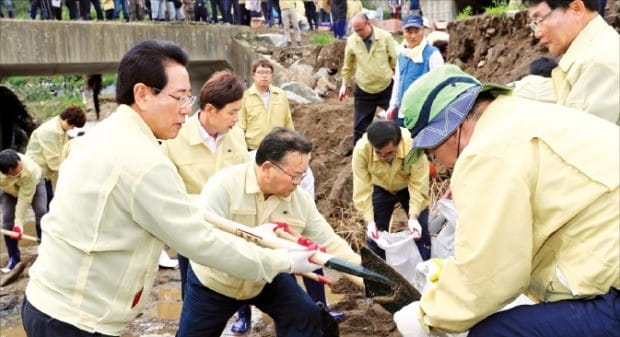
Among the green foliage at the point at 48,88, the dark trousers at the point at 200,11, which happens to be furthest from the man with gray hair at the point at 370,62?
the green foliage at the point at 48,88

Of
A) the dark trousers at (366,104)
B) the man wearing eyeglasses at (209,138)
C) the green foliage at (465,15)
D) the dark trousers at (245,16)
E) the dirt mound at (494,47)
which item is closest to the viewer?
the man wearing eyeglasses at (209,138)

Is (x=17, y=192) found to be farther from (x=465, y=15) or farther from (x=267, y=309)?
(x=465, y=15)

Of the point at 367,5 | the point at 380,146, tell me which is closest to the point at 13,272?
the point at 380,146

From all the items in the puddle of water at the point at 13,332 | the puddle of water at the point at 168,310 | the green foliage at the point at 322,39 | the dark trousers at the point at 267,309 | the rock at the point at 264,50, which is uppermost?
the green foliage at the point at 322,39

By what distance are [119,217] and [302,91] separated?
9421 millimetres

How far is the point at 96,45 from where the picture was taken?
11070 mm

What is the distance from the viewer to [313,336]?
3395 millimetres

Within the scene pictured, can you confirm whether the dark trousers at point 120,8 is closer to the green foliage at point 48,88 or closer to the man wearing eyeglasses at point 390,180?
the man wearing eyeglasses at point 390,180

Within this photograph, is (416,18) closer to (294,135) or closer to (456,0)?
(294,135)

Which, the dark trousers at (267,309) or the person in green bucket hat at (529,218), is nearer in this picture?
the person in green bucket hat at (529,218)

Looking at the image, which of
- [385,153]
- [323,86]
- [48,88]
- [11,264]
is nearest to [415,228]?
[385,153]

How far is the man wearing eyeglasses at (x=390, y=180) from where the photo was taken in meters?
4.91

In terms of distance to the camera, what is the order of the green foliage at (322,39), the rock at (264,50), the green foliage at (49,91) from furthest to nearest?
the green foliage at (49,91), the green foliage at (322,39), the rock at (264,50)

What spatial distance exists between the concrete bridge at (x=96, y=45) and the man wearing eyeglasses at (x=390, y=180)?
281 inches
